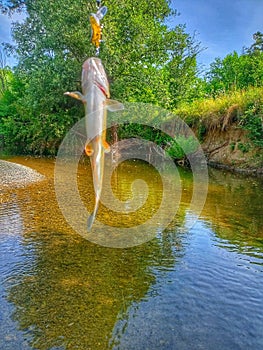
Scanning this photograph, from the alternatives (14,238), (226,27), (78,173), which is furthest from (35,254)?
(226,27)

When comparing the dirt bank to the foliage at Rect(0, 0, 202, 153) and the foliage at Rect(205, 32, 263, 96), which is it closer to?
the foliage at Rect(0, 0, 202, 153)

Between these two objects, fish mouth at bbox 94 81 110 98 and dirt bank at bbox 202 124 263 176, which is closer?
fish mouth at bbox 94 81 110 98

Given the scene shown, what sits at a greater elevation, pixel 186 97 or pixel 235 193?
pixel 186 97

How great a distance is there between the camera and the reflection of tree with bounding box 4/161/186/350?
2.87 meters

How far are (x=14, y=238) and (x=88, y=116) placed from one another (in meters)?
3.93

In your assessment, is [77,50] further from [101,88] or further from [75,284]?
[101,88]

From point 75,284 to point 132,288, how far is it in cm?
67

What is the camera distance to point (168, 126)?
18203 millimetres

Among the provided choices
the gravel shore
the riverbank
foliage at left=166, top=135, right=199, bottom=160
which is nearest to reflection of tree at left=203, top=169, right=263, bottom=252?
the riverbank

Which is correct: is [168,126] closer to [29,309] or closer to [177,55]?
[177,55]

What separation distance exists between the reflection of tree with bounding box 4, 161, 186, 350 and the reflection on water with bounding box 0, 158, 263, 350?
0.01 m

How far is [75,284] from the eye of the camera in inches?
144

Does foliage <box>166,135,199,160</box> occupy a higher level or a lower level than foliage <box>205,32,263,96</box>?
lower

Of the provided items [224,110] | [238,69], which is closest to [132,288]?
[224,110]
